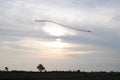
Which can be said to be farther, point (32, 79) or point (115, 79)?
point (115, 79)

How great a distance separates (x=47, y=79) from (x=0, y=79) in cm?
1410

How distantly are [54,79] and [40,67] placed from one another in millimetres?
76821

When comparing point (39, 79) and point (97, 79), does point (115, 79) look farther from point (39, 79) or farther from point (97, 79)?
point (39, 79)

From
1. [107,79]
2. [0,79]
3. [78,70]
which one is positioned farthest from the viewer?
[78,70]

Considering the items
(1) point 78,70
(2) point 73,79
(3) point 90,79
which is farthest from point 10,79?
(1) point 78,70

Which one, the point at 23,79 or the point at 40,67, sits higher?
the point at 40,67

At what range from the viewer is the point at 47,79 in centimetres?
8275

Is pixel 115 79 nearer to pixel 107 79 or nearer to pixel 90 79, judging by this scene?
pixel 107 79

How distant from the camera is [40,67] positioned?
159875 mm

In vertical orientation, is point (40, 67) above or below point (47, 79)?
above

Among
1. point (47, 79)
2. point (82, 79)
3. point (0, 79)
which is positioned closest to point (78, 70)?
point (82, 79)

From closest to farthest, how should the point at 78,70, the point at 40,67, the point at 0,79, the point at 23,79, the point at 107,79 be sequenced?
the point at 0,79 < the point at 23,79 < the point at 107,79 < the point at 78,70 < the point at 40,67

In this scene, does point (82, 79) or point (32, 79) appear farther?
point (82, 79)

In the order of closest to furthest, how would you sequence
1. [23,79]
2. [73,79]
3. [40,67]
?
[23,79] → [73,79] → [40,67]
